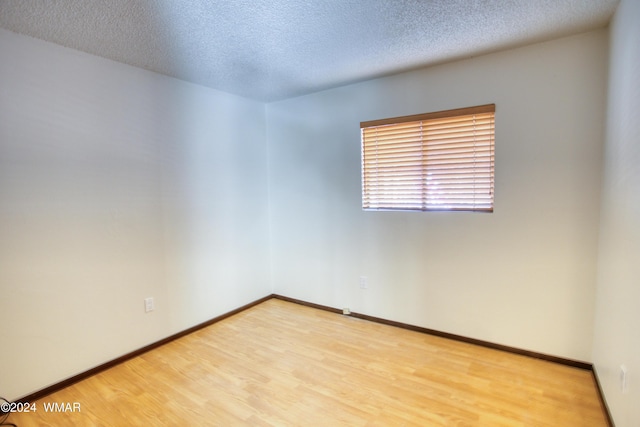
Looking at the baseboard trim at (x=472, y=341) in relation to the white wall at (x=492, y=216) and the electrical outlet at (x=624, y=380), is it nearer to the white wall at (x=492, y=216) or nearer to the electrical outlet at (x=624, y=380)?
the white wall at (x=492, y=216)

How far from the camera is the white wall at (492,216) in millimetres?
2186

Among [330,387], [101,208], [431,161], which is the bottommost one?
[330,387]

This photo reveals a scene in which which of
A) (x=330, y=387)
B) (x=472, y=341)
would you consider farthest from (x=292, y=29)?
(x=472, y=341)

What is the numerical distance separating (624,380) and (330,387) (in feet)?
5.17

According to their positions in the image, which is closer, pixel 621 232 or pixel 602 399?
pixel 621 232

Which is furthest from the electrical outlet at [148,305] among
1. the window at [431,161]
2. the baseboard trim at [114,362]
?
the window at [431,161]

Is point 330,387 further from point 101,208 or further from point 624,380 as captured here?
point 101,208

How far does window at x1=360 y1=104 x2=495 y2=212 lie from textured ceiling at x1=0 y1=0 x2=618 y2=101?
498mm

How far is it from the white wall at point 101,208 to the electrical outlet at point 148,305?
4 cm

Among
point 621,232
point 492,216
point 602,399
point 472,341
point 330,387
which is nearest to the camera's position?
point 621,232

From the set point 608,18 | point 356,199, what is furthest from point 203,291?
point 608,18

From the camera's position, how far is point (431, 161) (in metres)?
2.73

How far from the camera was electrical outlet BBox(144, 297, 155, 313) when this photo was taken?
104 inches

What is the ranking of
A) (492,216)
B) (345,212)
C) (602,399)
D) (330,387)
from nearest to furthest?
1. (602,399)
2. (330,387)
3. (492,216)
4. (345,212)
